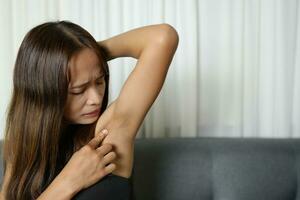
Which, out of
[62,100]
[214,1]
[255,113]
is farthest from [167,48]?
[255,113]

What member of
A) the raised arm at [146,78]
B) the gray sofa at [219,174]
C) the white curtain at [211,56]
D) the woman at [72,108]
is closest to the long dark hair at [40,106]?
the woman at [72,108]

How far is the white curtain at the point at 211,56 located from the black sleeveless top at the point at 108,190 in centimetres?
56

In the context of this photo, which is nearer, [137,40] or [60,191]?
[60,191]

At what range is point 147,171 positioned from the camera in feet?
4.41

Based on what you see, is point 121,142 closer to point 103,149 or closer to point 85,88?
point 103,149

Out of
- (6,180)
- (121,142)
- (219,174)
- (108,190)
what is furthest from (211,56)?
(6,180)

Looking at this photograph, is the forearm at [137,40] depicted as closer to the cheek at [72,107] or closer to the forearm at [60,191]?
the cheek at [72,107]

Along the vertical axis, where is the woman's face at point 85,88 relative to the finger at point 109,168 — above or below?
above

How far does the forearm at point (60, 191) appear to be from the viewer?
0.94 m

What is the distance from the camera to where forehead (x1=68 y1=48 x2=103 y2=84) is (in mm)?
947

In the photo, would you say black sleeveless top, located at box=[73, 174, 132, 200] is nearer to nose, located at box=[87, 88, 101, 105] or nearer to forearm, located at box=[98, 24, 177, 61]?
nose, located at box=[87, 88, 101, 105]

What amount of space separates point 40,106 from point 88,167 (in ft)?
0.70

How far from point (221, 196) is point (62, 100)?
2.33 ft

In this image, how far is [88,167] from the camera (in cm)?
96
